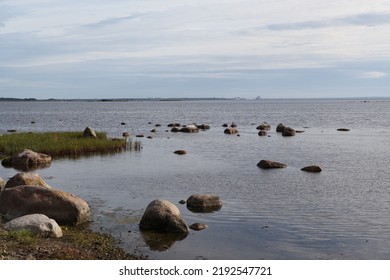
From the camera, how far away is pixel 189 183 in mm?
28234

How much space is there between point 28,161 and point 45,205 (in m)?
17.5

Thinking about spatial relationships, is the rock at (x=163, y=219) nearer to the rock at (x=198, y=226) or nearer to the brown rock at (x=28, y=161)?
the rock at (x=198, y=226)

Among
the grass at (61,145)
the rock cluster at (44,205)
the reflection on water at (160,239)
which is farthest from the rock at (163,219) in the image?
the grass at (61,145)

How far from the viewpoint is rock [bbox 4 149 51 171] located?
1347 inches

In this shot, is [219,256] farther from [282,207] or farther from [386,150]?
[386,150]

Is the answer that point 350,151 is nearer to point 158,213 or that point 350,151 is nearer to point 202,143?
point 202,143

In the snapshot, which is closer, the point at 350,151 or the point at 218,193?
the point at 218,193

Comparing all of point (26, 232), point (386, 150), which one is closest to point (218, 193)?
point (26, 232)

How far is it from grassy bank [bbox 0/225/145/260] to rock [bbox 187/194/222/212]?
17.8 ft

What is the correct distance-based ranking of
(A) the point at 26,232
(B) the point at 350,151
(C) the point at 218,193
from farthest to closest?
(B) the point at 350,151, (C) the point at 218,193, (A) the point at 26,232

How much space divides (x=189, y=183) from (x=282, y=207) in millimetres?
7496

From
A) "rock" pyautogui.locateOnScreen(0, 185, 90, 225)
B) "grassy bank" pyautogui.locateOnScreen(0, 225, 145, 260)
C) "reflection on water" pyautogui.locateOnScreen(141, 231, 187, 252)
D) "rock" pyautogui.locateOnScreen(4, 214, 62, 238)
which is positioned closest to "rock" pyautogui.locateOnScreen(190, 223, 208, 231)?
"reflection on water" pyautogui.locateOnScreen(141, 231, 187, 252)

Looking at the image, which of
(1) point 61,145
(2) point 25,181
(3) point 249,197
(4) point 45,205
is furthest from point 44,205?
(1) point 61,145

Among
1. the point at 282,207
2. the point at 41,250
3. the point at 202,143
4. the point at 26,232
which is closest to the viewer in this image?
the point at 41,250
